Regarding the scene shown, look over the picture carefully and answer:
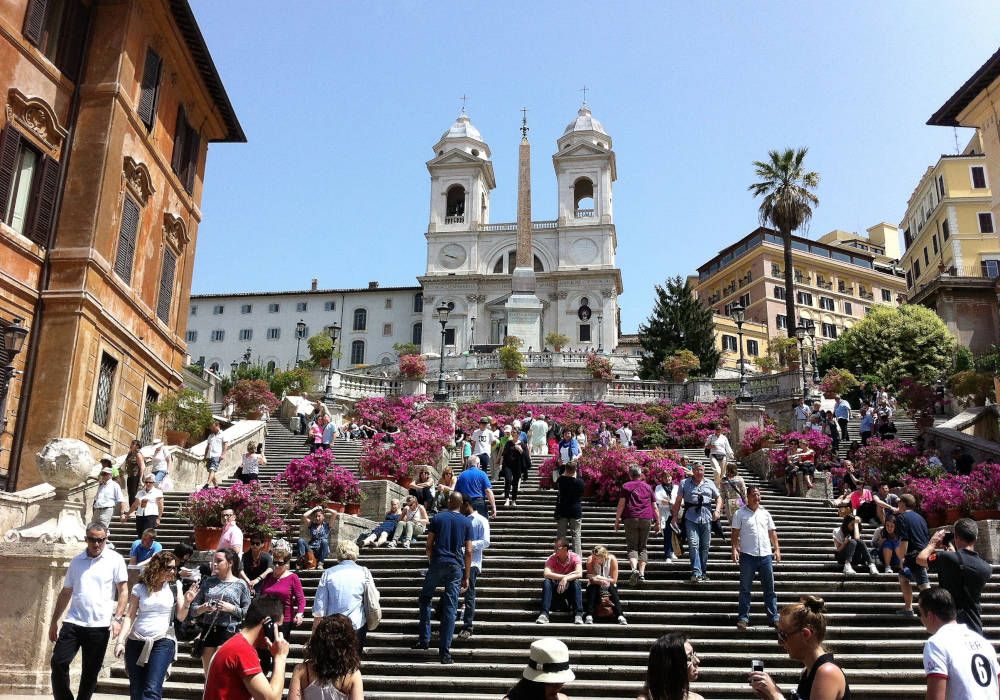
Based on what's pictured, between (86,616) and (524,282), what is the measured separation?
58.6 meters

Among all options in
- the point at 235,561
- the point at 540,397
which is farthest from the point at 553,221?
the point at 235,561

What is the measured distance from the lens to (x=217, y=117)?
29.7 meters

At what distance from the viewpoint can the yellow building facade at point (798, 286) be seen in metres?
79.8

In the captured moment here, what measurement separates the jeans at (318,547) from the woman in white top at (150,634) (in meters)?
5.47

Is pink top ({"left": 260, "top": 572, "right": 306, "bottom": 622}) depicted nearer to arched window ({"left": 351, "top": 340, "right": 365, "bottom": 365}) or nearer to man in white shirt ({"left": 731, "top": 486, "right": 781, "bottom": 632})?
man in white shirt ({"left": 731, "top": 486, "right": 781, "bottom": 632})

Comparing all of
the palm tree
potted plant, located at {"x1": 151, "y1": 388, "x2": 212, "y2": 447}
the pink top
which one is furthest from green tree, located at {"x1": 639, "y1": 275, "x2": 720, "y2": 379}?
the pink top

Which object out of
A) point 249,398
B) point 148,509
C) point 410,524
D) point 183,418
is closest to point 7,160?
point 183,418

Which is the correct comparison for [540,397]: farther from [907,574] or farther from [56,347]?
[907,574]

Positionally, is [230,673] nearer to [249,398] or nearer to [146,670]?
[146,670]

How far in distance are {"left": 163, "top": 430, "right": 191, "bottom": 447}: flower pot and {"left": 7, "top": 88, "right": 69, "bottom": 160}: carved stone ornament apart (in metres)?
7.71

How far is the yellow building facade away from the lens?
79.8 metres

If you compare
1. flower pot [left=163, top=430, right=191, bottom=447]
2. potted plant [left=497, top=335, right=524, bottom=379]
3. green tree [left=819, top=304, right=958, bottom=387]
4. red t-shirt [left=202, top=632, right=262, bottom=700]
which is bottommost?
red t-shirt [left=202, top=632, right=262, bottom=700]

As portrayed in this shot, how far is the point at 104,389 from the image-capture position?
20.9 m

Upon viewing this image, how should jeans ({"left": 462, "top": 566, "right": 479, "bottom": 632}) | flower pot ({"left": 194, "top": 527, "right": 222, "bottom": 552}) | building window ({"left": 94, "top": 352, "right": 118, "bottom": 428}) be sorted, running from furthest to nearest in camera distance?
building window ({"left": 94, "top": 352, "right": 118, "bottom": 428}) < flower pot ({"left": 194, "top": 527, "right": 222, "bottom": 552}) < jeans ({"left": 462, "top": 566, "right": 479, "bottom": 632})
